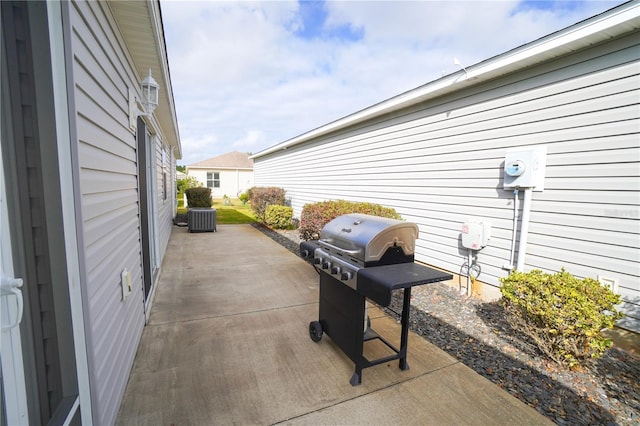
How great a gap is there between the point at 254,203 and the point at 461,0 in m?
10.5

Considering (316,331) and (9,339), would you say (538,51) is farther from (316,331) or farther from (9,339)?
(9,339)

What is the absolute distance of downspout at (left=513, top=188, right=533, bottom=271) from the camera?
3.87 m

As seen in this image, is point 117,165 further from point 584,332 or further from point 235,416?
point 584,332

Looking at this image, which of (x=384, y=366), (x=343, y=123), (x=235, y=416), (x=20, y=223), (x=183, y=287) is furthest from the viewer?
(x=343, y=123)

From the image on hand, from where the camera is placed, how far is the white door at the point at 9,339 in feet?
3.30

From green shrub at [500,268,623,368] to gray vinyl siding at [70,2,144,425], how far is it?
359 cm

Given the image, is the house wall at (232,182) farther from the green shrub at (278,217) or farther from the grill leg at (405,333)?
the grill leg at (405,333)

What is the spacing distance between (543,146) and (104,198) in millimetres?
4689

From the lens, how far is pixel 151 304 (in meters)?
3.98

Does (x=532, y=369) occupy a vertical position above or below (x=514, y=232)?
below

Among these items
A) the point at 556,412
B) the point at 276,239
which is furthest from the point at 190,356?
the point at 276,239

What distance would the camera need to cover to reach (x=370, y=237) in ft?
7.77

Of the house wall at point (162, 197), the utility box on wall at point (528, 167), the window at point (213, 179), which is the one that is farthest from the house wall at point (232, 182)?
the utility box on wall at point (528, 167)

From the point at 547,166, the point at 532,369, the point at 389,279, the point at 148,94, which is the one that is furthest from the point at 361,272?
the point at 148,94
